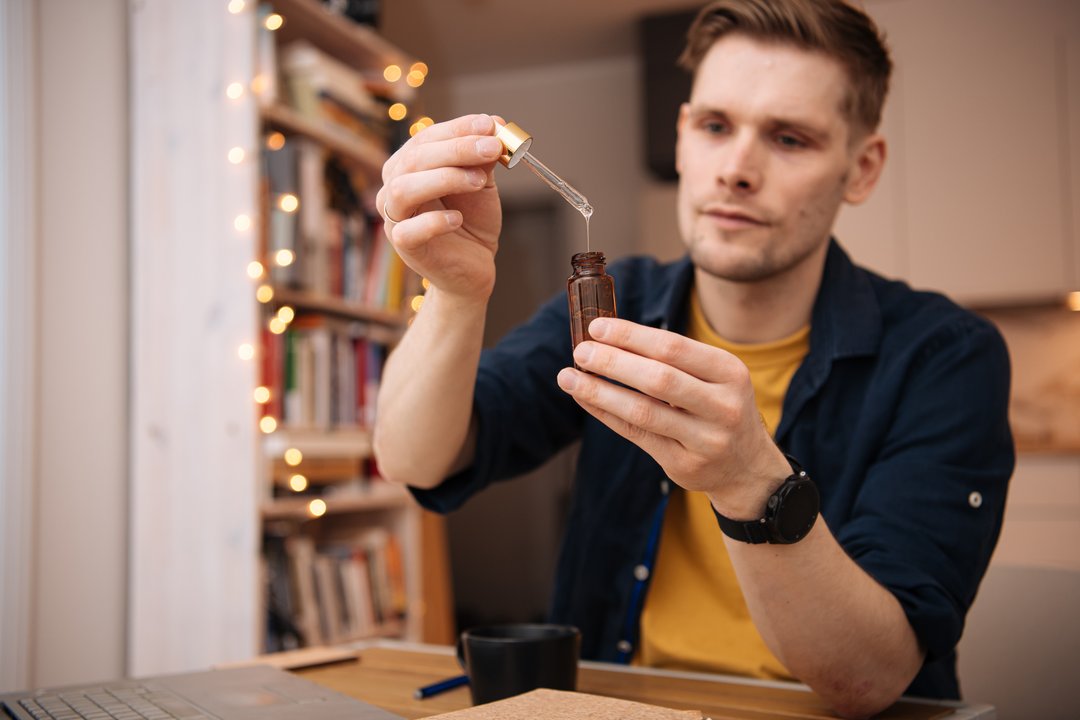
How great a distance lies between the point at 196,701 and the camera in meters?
0.79

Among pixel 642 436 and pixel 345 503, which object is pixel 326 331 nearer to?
pixel 345 503

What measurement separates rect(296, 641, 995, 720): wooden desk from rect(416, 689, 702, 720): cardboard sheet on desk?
16cm

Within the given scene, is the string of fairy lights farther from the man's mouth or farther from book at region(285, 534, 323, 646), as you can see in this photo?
the man's mouth

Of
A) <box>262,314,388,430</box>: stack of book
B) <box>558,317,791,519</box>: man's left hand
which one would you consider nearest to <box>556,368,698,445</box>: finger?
<box>558,317,791,519</box>: man's left hand

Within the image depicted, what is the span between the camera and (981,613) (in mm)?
1118

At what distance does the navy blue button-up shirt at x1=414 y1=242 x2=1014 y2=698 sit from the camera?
39.6 inches

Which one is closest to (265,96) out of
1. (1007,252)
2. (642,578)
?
(642,578)

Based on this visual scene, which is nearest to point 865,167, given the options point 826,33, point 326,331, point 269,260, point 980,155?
point 826,33

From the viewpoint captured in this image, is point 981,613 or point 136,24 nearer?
point 981,613

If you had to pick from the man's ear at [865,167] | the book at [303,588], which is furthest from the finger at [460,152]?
the book at [303,588]

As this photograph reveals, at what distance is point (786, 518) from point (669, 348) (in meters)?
0.20

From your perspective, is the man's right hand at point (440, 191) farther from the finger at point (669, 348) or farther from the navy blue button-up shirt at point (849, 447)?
the navy blue button-up shirt at point (849, 447)

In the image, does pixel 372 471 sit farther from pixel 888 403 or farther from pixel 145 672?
pixel 888 403

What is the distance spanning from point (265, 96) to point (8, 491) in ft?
3.68
